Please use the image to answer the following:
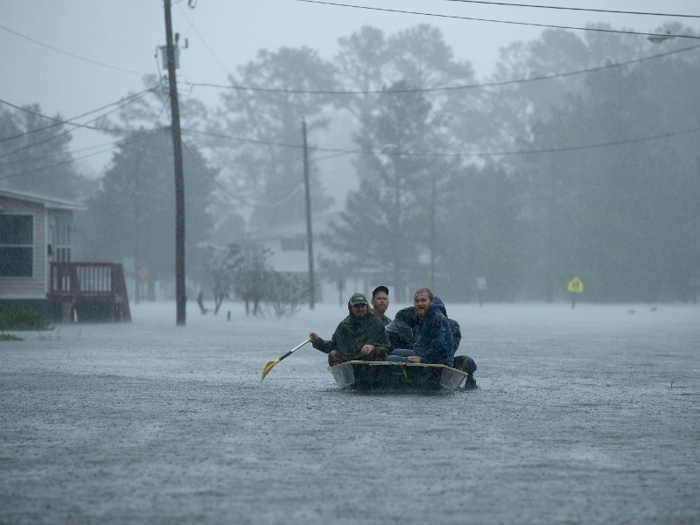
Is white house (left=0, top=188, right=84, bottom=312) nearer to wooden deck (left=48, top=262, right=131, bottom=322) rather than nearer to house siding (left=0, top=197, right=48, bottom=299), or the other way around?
house siding (left=0, top=197, right=48, bottom=299)

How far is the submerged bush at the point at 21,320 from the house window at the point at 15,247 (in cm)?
473

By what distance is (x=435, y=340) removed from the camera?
1148 cm

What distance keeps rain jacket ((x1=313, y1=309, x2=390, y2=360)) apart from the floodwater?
1.85 ft

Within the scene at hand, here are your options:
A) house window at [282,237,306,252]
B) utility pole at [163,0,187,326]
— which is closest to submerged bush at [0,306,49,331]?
utility pole at [163,0,187,326]

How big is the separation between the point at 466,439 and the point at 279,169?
301ft

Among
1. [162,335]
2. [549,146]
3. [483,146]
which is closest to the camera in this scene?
[162,335]

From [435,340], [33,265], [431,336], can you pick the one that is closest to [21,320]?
[33,265]

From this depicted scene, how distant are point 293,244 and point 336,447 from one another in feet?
257

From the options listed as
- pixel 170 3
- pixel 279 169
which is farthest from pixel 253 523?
pixel 279 169

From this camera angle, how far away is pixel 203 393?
1193 centimetres

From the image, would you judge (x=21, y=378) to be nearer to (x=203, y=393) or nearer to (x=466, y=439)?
(x=203, y=393)

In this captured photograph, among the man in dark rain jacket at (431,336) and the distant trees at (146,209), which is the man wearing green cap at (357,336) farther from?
the distant trees at (146,209)

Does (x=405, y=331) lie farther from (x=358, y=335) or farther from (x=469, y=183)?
(x=469, y=183)

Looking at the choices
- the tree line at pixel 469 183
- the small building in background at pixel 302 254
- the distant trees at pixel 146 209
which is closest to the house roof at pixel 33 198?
the tree line at pixel 469 183
